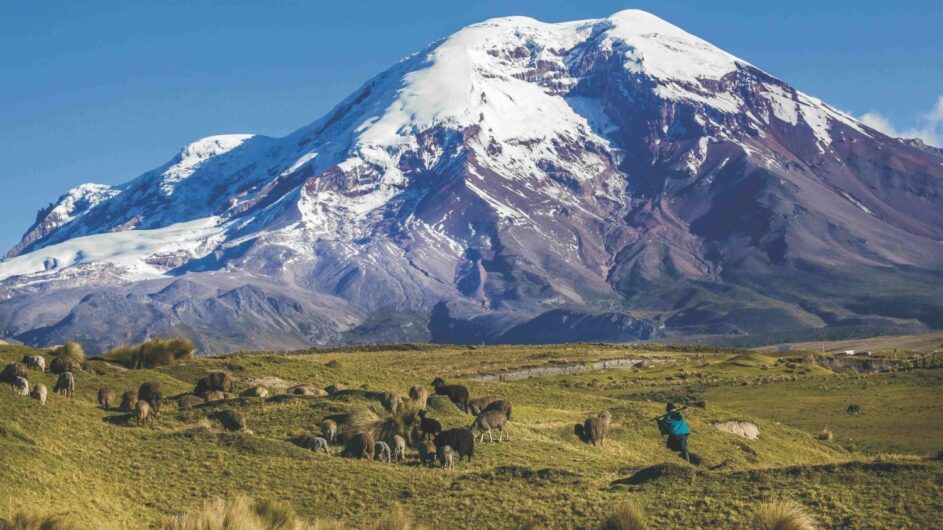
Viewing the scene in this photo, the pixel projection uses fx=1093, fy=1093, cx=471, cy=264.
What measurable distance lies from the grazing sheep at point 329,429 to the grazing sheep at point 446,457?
4248mm

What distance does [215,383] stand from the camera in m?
45.1

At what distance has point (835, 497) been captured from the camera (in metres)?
23.7

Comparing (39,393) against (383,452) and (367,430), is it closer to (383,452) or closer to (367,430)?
(367,430)

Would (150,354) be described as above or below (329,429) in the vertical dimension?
above

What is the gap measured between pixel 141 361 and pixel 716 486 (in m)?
34.7

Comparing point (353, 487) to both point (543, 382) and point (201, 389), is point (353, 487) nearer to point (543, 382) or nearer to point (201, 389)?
point (201, 389)

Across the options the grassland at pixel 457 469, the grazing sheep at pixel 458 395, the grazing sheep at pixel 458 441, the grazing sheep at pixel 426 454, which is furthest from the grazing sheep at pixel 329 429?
the grazing sheep at pixel 458 395

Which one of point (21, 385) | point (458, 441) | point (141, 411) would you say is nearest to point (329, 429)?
point (458, 441)

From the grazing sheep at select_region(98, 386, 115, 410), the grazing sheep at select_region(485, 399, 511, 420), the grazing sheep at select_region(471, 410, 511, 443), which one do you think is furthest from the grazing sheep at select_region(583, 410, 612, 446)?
the grazing sheep at select_region(98, 386, 115, 410)

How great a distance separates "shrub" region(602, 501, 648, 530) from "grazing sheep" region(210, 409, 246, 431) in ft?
54.9

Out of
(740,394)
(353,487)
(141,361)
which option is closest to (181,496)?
(353,487)

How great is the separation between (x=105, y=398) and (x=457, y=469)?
49.1ft

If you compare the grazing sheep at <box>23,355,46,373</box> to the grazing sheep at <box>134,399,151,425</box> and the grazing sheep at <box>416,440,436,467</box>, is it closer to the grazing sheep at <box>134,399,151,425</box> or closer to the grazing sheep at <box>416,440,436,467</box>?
the grazing sheep at <box>134,399,151,425</box>

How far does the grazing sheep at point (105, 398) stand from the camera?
38906 millimetres
